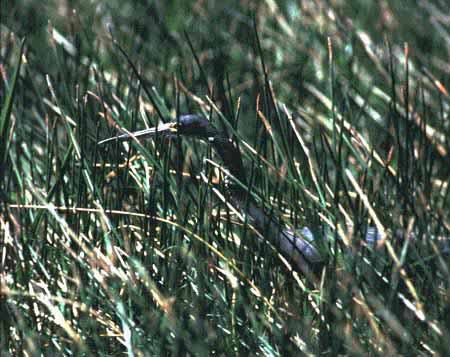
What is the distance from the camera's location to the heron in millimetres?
1248

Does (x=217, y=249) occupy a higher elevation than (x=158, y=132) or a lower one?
lower

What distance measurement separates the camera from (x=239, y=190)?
4.32ft

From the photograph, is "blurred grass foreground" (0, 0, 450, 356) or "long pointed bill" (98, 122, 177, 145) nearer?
"blurred grass foreground" (0, 0, 450, 356)

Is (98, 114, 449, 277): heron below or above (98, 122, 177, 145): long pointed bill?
below

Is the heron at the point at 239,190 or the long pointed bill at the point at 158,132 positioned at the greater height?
the long pointed bill at the point at 158,132

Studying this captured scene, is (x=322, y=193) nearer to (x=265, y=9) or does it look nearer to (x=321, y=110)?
(x=321, y=110)

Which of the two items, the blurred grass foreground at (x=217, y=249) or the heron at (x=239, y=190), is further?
the heron at (x=239, y=190)

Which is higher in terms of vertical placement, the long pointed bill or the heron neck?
the long pointed bill

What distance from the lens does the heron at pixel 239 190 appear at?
4.09 feet

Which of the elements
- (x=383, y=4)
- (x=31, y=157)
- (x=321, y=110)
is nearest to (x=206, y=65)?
(x=321, y=110)

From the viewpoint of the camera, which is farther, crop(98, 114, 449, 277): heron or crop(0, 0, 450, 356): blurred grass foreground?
crop(98, 114, 449, 277): heron

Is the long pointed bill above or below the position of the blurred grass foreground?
above

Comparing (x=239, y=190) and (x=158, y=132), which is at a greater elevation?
(x=158, y=132)

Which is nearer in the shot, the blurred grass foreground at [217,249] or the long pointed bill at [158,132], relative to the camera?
the blurred grass foreground at [217,249]
